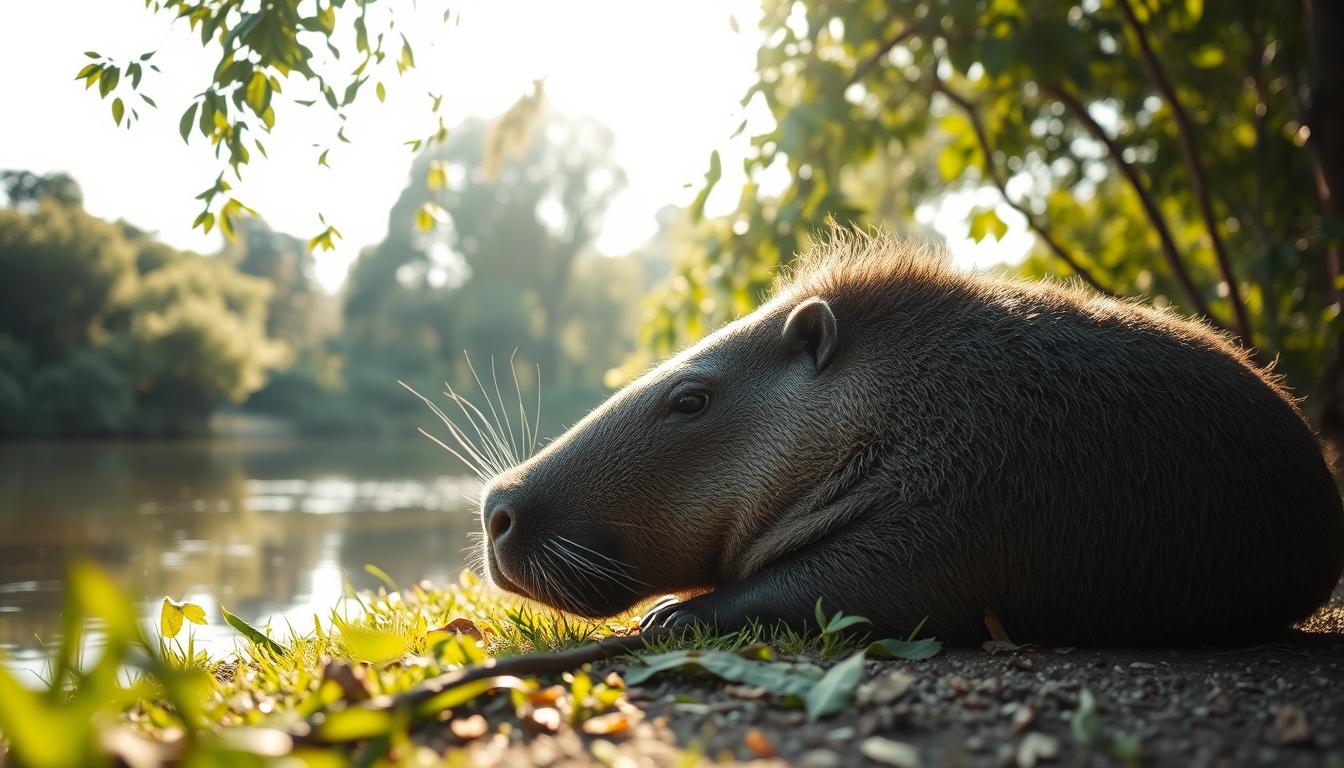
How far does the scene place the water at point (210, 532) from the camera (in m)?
5.63

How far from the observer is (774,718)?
2.31 meters

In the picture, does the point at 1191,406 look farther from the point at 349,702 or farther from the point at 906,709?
the point at 349,702

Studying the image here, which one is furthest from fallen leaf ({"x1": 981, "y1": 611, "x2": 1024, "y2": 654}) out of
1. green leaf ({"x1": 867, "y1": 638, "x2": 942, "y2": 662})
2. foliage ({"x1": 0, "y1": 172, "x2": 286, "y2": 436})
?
foliage ({"x1": 0, "y1": 172, "x2": 286, "y2": 436})

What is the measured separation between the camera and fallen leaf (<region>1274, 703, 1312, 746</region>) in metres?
2.12

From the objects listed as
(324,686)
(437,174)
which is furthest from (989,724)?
(437,174)

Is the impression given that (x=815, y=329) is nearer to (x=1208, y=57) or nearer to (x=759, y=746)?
(x=759, y=746)

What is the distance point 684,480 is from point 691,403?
0.31m

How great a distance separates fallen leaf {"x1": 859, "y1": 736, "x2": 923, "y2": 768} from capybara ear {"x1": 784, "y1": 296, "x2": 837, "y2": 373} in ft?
6.53

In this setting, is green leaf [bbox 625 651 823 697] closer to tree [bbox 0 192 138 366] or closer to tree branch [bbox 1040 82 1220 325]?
tree branch [bbox 1040 82 1220 325]

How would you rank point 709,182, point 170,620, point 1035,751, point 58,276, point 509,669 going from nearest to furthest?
point 1035,751, point 509,669, point 170,620, point 709,182, point 58,276

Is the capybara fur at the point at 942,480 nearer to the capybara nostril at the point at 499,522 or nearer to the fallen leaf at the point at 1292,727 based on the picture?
the capybara nostril at the point at 499,522

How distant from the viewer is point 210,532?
28.9 feet

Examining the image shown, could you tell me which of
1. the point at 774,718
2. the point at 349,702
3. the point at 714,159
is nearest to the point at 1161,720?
the point at 774,718

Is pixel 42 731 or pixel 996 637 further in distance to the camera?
pixel 996 637
